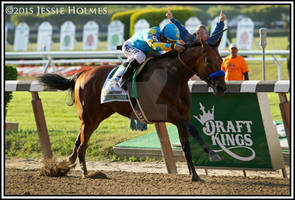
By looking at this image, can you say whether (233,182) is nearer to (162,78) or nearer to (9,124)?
(162,78)

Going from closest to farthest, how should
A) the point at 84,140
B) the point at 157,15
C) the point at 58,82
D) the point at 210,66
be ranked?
the point at 210,66
the point at 84,140
the point at 58,82
the point at 157,15

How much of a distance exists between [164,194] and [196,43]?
59.6 inches

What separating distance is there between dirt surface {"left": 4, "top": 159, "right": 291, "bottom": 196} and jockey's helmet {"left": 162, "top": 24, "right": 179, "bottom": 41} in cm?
143

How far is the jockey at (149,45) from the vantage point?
4938 millimetres

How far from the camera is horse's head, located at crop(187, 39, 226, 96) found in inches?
182

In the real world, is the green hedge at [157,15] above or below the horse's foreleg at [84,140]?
above

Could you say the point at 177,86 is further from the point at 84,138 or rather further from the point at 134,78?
the point at 84,138

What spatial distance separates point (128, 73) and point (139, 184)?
1.14 meters

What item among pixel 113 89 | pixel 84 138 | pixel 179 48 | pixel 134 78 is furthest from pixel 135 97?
pixel 84 138

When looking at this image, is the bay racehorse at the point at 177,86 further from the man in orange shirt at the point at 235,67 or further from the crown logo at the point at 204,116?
the man in orange shirt at the point at 235,67

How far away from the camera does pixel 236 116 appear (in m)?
5.25

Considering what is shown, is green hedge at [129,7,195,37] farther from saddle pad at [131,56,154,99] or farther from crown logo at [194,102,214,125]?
saddle pad at [131,56,154,99]

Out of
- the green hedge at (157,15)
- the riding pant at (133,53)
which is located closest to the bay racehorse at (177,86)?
the riding pant at (133,53)

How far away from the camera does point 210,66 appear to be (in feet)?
15.4
